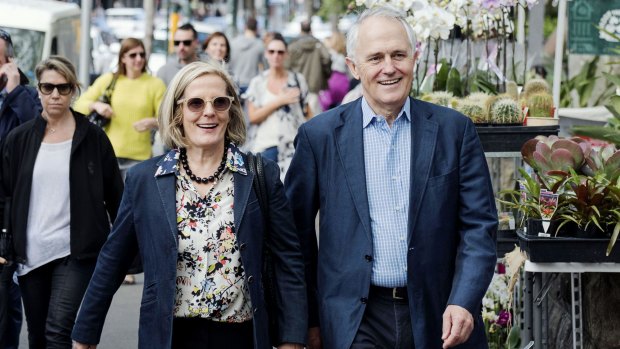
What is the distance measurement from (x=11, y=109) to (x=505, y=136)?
10.0 ft

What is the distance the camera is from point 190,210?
4449 millimetres

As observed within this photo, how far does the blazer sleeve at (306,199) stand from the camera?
459 centimetres

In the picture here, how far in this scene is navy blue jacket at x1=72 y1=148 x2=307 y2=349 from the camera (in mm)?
4402

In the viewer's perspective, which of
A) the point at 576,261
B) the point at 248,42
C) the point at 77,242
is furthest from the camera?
the point at 248,42

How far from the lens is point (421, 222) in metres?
4.35

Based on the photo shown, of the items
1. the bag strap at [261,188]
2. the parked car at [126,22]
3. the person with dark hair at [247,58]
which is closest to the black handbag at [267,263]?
the bag strap at [261,188]

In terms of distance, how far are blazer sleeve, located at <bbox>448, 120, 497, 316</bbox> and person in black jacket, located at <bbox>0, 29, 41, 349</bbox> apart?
10.6 feet

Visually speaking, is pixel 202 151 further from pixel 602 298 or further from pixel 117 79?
pixel 117 79

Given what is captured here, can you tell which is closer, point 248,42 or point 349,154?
point 349,154

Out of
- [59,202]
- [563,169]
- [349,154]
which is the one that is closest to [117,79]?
[59,202]

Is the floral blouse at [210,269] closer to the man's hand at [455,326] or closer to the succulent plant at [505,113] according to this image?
the man's hand at [455,326]

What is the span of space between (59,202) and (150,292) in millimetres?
2246

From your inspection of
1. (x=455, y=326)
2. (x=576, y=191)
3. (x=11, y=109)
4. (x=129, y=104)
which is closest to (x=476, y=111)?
(x=576, y=191)

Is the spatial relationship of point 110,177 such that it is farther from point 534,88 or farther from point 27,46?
point 27,46
